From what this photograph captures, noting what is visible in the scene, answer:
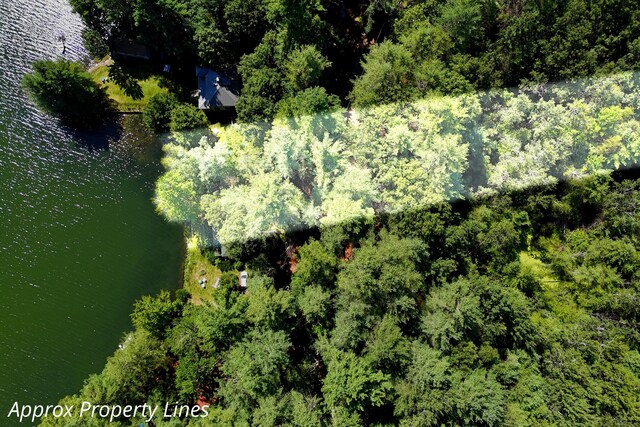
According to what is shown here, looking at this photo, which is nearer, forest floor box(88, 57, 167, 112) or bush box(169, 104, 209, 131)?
bush box(169, 104, 209, 131)

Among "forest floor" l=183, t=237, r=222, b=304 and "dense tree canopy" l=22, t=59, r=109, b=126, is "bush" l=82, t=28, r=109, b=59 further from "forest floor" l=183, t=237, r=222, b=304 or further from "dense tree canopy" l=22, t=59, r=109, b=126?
"forest floor" l=183, t=237, r=222, b=304

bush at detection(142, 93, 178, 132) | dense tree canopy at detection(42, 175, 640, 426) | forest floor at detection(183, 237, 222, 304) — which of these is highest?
bush at detection(142, 93, 178, 132)

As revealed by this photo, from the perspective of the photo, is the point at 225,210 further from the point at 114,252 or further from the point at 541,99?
the point at 541,99

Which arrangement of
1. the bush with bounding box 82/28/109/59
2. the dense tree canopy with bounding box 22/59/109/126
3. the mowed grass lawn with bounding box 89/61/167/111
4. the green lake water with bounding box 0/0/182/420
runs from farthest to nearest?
the mowed grass lawn with bounding box 89/61/167/111
the bush with bounding box 82/28/109/59
the dense tree canopy with bounding box 22/59/109/126
the green lake water with bounding box 0/0/182/420

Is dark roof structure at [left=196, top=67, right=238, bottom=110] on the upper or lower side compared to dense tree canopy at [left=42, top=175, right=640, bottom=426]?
upper

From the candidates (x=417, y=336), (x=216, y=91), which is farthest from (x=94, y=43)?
(x=417, y=336)

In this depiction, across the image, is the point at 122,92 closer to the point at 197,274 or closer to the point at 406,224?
the point at 197,274

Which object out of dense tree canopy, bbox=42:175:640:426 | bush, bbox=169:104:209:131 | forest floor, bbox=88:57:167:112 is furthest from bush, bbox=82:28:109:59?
dense tree canopy, bbox=42:175:640:426

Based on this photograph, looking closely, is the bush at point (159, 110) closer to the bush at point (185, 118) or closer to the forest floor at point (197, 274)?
the bush at point (185, 118)
